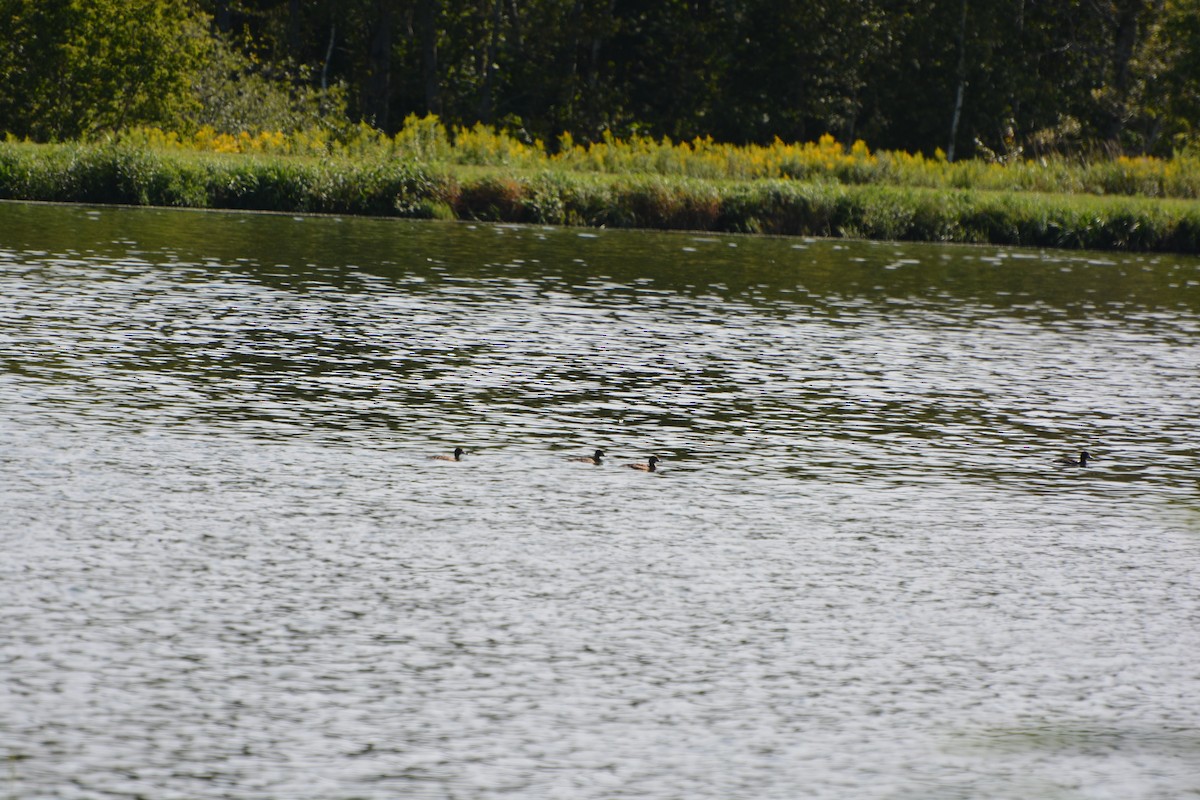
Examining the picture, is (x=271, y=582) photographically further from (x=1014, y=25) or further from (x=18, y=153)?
(x=1014, y=25)

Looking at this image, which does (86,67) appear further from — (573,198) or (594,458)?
(594,458)

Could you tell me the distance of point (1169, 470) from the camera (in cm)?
1059

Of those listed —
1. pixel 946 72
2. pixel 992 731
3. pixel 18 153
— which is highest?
pixel 946 72

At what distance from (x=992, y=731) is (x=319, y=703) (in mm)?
2284

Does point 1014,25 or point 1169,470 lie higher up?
point 1014,25

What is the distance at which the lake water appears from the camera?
5730 millimetres

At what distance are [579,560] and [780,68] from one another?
126 feet

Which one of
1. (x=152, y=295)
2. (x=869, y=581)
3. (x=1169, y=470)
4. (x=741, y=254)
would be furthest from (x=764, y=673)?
(x=741, y=254)

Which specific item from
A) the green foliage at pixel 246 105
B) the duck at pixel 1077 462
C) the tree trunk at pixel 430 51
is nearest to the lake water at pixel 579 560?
the duck at pixel 1077 462

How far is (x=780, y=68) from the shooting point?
148ft

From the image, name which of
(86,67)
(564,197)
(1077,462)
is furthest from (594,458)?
(86,67)

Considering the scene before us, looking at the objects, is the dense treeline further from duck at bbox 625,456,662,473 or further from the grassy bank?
duck at bbox 625,456,662,473

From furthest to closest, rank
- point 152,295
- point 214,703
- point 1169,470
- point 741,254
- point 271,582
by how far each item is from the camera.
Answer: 1. point 741,254
2. point 152,295
3. point 1169,470
4. point 271,582
5. point 214,703

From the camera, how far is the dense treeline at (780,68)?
4319 centimetres
